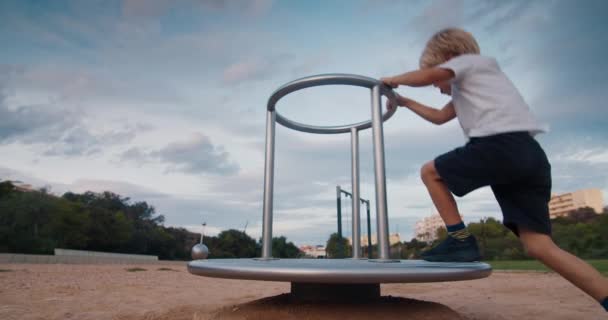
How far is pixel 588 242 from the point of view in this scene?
60.2 ft

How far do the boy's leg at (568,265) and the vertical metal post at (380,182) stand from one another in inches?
23.1

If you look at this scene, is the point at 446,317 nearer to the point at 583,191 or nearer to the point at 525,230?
the point at 525,230

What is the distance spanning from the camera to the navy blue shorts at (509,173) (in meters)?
A: 1.56

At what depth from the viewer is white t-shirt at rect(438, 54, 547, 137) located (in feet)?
5.31

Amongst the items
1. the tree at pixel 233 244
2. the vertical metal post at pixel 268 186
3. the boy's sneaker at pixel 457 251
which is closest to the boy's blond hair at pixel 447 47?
the boy's sneaker at pixel 457 251

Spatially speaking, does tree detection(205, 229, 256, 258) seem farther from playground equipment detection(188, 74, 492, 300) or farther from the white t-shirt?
the white t-shirt

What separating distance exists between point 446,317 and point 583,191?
91.4 m

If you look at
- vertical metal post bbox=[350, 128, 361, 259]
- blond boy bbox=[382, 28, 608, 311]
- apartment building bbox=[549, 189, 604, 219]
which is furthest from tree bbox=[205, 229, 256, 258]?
apartment building bbox=[549, 189, 604, 219]

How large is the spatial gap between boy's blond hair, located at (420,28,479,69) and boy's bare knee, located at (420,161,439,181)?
0.48 metres

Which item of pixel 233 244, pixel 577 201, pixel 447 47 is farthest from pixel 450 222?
pixel 577 201

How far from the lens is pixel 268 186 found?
228 cm

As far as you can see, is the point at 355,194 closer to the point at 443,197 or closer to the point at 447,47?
the point at 443,197

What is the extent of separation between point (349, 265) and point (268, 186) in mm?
736

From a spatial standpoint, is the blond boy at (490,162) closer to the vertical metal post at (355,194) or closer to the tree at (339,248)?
the vertical metal post at (355,194)
